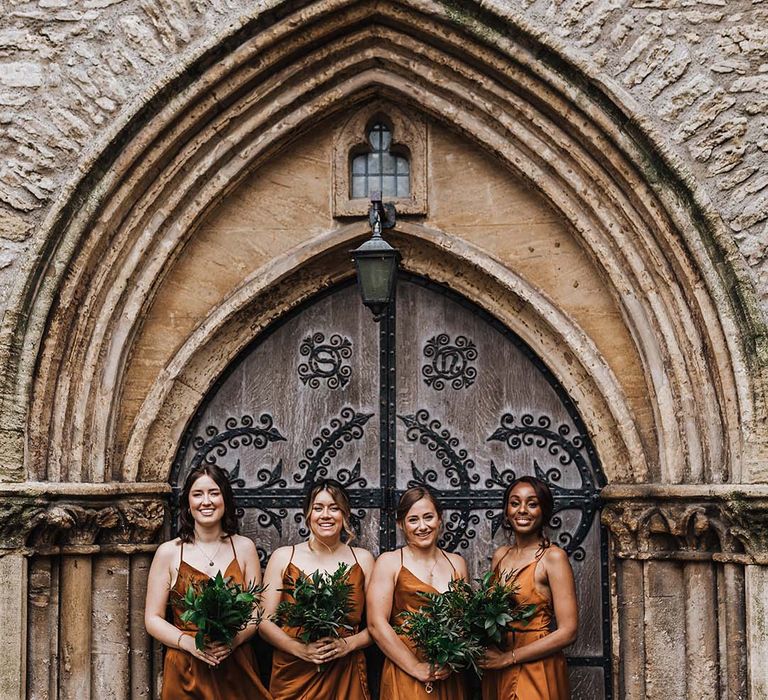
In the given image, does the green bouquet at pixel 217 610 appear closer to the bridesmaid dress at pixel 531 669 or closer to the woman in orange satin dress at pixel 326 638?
the woman in orange satin dress at pixel 326 638

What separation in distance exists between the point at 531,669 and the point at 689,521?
93 cm

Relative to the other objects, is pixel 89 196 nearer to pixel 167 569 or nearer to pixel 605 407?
pixel 167 569

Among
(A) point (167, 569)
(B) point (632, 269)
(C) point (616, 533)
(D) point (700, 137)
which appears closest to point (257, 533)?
(A) point (167, 569)

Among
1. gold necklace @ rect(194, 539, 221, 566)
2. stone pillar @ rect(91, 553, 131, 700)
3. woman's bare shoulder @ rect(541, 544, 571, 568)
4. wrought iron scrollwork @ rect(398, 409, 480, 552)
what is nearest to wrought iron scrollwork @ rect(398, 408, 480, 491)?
wrought iron scrollwork @ rect(398, 409, 480, 552)

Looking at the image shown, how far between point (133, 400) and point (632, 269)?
7.95 ft

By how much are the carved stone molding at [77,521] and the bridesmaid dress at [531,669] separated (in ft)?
5.66

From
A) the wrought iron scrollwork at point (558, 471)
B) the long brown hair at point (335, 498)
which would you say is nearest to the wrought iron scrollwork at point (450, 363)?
the wrought iron scrollwork at point (558, 471)

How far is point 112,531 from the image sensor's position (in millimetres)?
5828

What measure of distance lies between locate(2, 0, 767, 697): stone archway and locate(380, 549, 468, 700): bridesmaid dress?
2.78ft

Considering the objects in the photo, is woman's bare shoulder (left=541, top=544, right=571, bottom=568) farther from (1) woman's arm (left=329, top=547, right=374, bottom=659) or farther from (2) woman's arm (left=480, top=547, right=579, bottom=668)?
(1) woman's arm (left=329, top=547, right=374, bottom=659)

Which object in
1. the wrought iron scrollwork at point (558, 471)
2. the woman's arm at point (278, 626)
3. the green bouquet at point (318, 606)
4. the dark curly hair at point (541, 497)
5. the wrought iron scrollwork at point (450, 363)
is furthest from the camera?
the wrought iron scrollwork at point (450, 363)

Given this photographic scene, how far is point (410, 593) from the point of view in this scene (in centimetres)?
544

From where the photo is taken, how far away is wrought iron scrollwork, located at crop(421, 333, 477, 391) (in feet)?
20.1

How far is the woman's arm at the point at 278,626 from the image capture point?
5.41 meters
